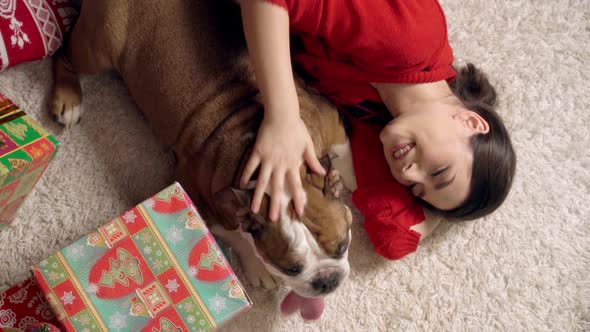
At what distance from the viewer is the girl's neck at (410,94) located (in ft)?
4.72

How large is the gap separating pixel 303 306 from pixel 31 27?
3.30ft

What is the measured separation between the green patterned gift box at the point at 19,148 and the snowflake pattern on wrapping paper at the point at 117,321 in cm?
36

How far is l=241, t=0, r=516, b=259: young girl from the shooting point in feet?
4.22

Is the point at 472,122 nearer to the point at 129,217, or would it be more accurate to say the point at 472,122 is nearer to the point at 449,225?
the point at 449,225

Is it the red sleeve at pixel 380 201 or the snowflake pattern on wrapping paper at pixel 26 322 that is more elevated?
the snowflake pattern on wrapping paper at pixel 26 322

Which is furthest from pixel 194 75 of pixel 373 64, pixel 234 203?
pixel 373 64

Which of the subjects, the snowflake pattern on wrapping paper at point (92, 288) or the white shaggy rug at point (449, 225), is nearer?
the snowflake pattern on wrapping paper at point (92, 288)

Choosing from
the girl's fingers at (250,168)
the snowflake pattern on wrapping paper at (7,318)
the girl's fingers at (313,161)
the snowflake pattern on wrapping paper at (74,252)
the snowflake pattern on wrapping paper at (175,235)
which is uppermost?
the snowflake pattern on wrapping paper at (74,252)

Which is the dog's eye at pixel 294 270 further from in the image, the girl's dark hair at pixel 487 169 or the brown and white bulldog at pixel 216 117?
the girl's dark hair at pixel 487 169

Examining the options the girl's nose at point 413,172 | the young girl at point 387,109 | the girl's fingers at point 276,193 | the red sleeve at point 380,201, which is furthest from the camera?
the red sleeve at point 380,201

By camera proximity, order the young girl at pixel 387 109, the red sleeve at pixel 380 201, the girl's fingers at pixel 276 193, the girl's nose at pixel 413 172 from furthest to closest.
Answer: the red sleeve at pixel 380 201 → the girl's nose at pixel 413 172 → the young girl at pixel 387 109 → the girl's fingers at pixel 276 193

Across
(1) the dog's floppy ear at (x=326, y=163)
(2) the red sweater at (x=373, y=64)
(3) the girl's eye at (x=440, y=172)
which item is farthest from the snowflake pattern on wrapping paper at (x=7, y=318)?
(3) the girl's eye at (x=440, y=172)

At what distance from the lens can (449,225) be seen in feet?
5.30

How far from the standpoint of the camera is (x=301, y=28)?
1.42 meters
